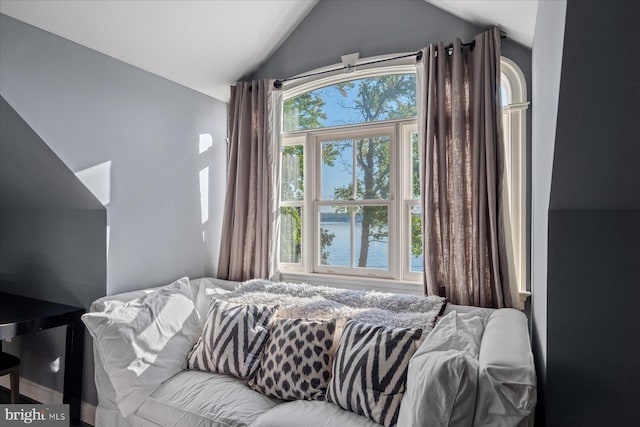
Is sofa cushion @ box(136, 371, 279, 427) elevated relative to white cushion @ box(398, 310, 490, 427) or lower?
lower

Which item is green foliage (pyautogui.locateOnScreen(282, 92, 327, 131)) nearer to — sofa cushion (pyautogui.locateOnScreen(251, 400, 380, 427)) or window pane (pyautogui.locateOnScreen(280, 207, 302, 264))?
window pane (pyautogui.locateOnScreen(280, 207, 302, 264))

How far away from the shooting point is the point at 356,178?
9.05ft

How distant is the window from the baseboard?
61.2 inches

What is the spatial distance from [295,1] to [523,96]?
1652mm

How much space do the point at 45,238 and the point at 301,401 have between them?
7.10 feet

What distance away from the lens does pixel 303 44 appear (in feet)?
9.46

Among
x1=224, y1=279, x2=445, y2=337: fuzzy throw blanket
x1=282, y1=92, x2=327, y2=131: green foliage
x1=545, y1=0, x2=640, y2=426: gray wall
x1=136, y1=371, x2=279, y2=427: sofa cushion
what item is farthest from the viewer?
x1=282, y1=92, x2=327, y2=131: green foliage

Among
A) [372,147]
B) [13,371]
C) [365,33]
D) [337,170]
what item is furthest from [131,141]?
[365,33]

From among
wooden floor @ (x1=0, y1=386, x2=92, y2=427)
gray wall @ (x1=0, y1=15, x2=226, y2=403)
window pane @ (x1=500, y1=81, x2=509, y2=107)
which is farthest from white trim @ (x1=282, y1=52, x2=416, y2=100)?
wooden floor @ (x1=0, y1=386, x2=92, y2=427)

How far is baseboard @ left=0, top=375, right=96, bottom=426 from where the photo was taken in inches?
91.7

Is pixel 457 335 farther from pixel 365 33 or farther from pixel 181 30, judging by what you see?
pixel 181 30

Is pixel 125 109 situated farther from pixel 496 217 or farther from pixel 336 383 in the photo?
pixel 496 217

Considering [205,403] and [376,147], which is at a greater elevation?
[376,147]

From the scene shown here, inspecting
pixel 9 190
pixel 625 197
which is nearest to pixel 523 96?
pixel 625 197
